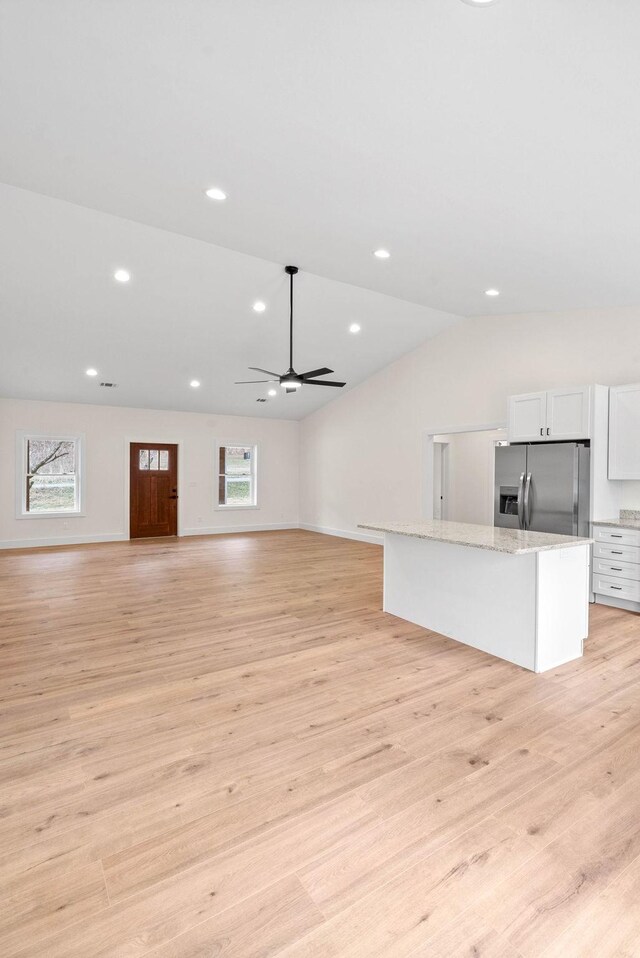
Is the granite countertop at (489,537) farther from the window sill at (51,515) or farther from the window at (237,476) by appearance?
the window sill at (51,515)

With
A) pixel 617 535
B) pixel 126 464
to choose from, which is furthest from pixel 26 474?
pixel 617 535

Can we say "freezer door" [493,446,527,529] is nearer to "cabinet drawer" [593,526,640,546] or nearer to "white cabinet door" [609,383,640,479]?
"cabinet drawer" [593,526,640,546]

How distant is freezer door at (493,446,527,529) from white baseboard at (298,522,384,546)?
11.6 feet

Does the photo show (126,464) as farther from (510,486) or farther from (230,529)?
(510,486)

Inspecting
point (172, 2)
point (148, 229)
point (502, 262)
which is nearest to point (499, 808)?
point (172, 2)

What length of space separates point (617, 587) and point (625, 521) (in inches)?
26.4

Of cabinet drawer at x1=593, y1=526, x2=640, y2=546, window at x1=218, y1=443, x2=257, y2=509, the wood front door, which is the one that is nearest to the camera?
cabinet drawer at x1=593, y1=526, x2=640, y2=546

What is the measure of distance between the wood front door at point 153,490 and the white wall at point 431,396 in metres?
2.94

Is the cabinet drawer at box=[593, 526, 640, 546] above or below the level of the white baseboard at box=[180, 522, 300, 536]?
above

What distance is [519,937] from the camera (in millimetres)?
1355

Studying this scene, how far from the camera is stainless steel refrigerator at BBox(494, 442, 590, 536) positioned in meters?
4.79

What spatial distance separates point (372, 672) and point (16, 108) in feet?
13.0

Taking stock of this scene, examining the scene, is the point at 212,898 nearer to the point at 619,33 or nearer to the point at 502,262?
the point at 619,33

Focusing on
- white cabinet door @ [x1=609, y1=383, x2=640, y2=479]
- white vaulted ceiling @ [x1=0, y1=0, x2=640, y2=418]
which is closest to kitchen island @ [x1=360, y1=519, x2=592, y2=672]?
white cabinet door @ [x1=609, y1=383, x2=640, y2=479]
